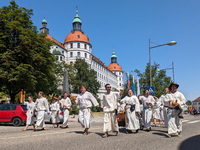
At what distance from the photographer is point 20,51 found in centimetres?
2355

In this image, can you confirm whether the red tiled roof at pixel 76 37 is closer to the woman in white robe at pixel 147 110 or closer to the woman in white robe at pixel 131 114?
the woman in white robe at pixel 147 110

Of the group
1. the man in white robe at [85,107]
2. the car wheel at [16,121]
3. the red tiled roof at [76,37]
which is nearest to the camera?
the man in white robe at [85,107]

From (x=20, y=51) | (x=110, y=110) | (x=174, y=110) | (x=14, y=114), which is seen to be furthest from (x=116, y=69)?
(x=110, y=110)

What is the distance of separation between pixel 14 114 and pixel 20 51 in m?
10.3

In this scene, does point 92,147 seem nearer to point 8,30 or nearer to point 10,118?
point 10,118

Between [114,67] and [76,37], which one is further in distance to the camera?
[114,67]

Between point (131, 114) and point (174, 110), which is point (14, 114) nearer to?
point (131, 114)

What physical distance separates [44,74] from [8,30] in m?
6.40

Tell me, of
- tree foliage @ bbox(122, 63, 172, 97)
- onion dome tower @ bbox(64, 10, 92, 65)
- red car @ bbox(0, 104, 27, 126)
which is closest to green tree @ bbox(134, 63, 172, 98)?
tree foliage @ bbox(122, 63, 172, 97)

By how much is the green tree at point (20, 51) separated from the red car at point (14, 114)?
7.03 meters

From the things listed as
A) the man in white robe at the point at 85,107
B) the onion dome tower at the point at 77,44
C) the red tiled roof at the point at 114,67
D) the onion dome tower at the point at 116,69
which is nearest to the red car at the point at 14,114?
the man in white robe at the point at 85,107

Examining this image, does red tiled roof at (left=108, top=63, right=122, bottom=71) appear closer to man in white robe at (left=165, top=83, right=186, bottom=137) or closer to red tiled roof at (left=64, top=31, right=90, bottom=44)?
red tiled roof at (left=64, top=31, right=90, bottom=44)

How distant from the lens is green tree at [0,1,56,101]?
73.5 ft

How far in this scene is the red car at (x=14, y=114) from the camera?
15.1 metres
